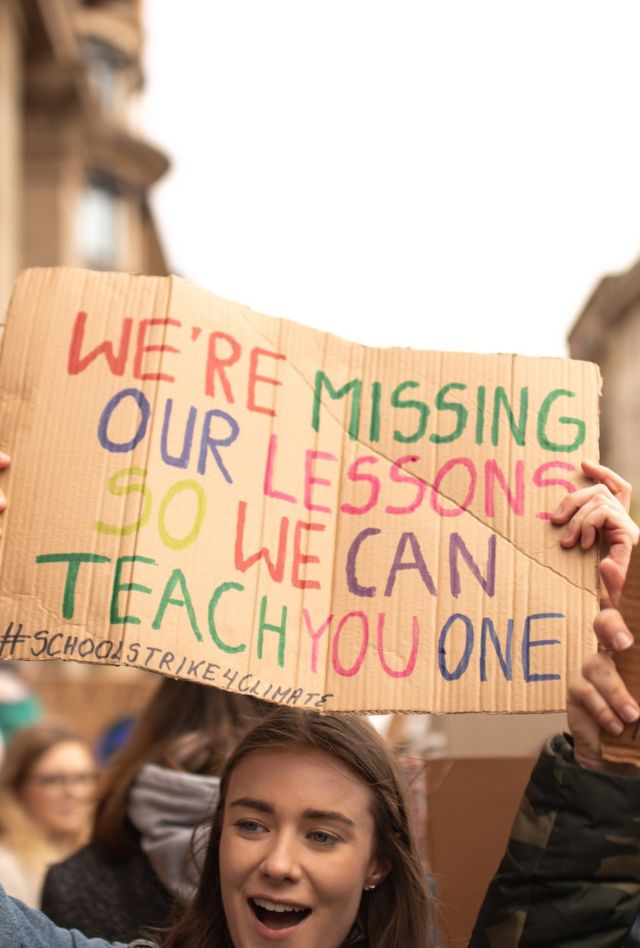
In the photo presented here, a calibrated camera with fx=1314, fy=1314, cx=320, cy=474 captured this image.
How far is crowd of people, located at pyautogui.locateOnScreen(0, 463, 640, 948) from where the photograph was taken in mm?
1785

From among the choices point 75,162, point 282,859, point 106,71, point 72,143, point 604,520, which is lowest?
point 282,859

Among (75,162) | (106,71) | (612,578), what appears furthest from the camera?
(106,71)

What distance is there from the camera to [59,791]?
205 inches

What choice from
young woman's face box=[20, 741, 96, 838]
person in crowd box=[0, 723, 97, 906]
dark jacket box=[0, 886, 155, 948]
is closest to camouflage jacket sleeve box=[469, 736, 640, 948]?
dark jacket box=[0, 886, 155, 948]

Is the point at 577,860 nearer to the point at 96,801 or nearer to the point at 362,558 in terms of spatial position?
the point at 362,558

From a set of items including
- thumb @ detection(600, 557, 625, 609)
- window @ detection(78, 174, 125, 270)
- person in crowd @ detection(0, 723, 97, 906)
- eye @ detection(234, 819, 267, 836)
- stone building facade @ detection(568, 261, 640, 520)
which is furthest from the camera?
window @ detection(78, 174, 125, 270)

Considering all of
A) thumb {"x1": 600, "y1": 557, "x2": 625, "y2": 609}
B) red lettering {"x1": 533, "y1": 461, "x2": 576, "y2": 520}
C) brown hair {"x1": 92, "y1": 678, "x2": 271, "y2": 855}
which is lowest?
brown hair {"x1": 92, "y1": 678, "x2": 271, "y2": 855}

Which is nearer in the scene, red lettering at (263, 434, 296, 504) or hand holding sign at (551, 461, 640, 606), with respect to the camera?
A: hand holding sign at (551, 461, 640, 606)

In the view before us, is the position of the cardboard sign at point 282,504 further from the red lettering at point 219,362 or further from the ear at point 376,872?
the ear at point 376,872

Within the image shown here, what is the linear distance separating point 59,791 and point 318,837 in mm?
3233

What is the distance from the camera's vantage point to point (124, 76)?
34.7m

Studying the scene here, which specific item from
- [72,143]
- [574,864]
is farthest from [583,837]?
[72,143]

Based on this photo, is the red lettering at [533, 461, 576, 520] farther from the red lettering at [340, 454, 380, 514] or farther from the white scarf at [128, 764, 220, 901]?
the white scarf at [128, 764, 220, 901]

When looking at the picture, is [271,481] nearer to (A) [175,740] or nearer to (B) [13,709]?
(A) [175,740]
